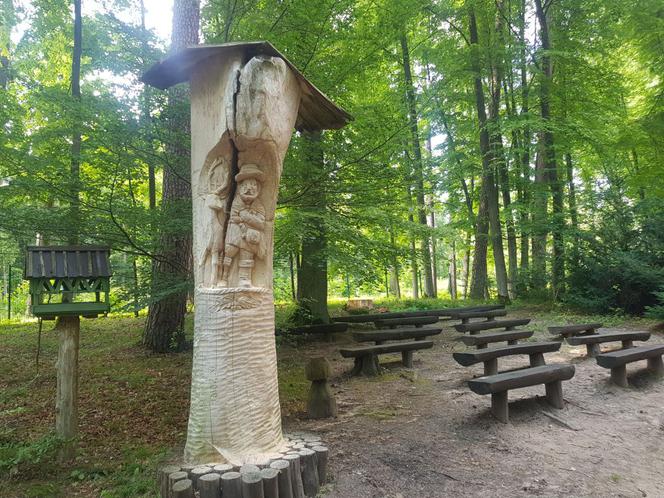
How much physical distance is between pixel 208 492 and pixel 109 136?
3535mm

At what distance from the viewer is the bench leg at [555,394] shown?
4.55 metres

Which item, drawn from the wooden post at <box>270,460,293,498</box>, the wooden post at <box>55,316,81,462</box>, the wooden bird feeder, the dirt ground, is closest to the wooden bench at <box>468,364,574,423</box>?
the dirt ground

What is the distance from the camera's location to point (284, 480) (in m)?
2.58

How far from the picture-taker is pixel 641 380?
5598mm

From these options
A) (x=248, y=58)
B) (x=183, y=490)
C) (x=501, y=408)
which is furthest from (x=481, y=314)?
(x=183, y=490)

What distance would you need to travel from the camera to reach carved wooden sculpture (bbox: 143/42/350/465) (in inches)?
112

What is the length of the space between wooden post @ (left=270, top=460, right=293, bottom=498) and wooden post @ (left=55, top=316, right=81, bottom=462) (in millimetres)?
2238

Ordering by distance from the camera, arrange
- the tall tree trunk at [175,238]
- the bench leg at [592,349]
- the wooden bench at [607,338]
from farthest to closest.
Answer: the bench leg at [592,349], the wooden bench at [607,338], the tall tree trunk at [175,238]

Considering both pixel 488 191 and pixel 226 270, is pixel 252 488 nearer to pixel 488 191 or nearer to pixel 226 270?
pixel 226 270

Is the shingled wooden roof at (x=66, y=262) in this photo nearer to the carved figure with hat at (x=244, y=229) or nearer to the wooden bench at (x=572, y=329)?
the carved figure with hat at (x=244, y=229)

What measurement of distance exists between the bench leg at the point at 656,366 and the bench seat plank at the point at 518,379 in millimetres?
2335

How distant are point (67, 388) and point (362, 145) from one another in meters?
4.14

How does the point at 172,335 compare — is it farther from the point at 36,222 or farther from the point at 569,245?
the point at 569,245

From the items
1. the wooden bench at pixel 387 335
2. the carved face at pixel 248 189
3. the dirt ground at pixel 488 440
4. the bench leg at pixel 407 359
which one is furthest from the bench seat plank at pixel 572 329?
the carved face at pixel 248 189
